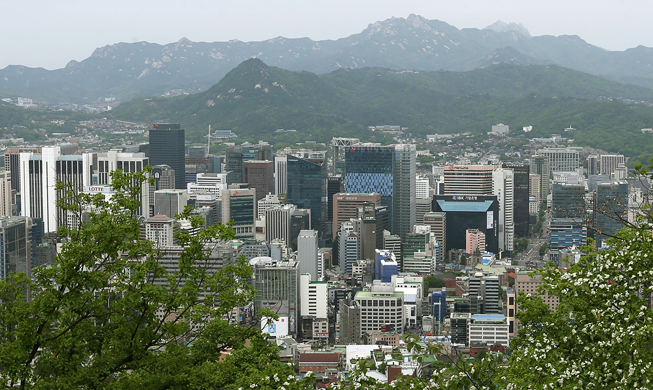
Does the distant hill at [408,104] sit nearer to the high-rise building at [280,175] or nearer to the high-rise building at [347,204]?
the high-rise building at [280,175]

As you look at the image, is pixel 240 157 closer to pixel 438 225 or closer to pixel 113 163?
pixel 113 163

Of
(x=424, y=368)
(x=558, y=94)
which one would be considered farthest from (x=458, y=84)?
(x=424, y=368)

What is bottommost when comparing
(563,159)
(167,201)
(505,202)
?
(167,201)

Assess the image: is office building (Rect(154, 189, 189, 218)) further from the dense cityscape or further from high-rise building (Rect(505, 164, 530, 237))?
high-rise building (Rect(505, 164, 530, 237))

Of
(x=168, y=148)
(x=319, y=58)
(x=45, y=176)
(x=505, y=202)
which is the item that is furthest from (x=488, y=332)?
(x=319, y=58)

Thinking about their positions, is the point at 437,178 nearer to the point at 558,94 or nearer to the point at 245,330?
the point at 558,94

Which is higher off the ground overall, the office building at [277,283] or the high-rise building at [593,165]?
the high-rise building at [593,165]

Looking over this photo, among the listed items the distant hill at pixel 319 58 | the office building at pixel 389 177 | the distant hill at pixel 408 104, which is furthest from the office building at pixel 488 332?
the distant hill at pixel 319 58
